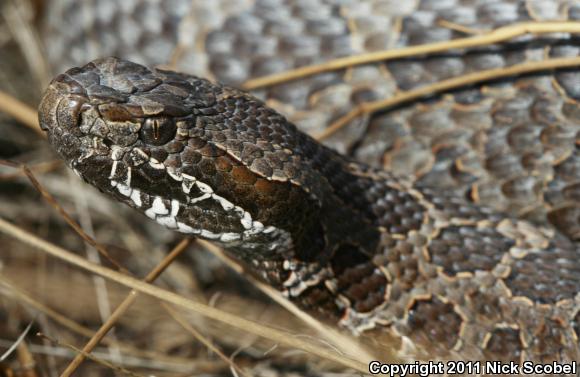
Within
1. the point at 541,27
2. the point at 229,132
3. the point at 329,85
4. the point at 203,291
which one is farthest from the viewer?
the point at 203,291

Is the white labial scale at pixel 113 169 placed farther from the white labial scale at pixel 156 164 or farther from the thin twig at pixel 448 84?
the thin twig at pixel 448 84

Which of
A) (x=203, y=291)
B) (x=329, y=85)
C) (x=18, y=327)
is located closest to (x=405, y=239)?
(x=329, y=85)

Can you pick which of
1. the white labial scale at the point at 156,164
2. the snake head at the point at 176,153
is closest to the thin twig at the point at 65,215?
the snake head at the point at 176,153

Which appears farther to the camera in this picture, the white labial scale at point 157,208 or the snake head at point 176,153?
the white labial scale at point 157,208

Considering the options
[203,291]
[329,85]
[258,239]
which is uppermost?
[329,85]

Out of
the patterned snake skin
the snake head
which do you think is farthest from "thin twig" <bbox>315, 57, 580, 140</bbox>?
the snake head

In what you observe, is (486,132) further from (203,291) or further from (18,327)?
(18,327)

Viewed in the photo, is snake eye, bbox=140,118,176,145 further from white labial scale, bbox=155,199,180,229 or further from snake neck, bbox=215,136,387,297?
snake neck, bbox=215,136,387,297

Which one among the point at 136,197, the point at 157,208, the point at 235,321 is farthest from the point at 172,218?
the point at 235,321
